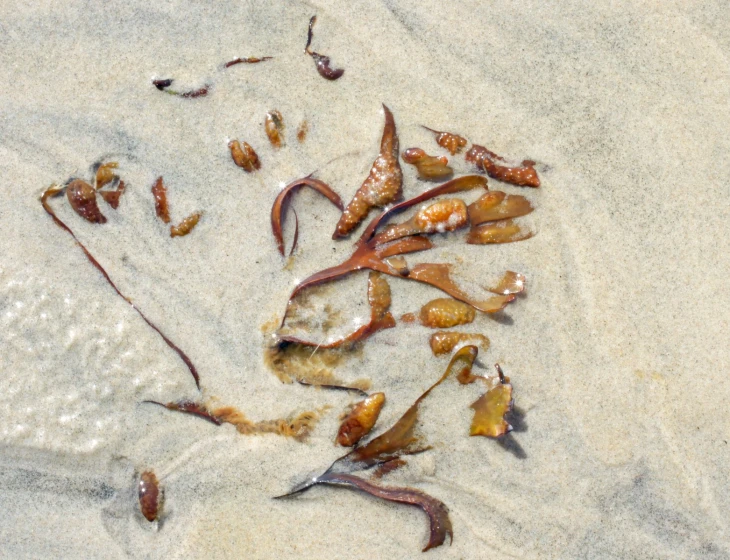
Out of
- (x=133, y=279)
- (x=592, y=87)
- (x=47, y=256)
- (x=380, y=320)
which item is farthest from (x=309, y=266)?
(x=592, y=87)

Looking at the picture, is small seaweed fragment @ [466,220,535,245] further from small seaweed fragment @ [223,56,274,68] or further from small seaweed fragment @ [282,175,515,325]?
small seaweed fragment @ [223,56,274,68]

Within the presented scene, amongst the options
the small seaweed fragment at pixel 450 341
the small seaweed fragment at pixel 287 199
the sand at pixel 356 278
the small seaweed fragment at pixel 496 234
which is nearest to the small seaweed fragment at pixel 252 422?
the sand at pixel 356 278

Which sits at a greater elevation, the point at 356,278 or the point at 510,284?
the point at 510,284


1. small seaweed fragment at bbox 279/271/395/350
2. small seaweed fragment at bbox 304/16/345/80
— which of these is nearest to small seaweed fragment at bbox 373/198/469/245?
small seaweed fragment at bbox 279/271/395/350

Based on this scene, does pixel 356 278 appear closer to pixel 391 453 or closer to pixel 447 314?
pixel 447 314

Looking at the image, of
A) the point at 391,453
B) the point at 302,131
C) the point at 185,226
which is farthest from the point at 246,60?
the point at 391,453

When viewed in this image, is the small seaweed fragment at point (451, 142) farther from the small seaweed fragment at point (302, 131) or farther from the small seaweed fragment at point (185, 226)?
the small seaweed fragment at point (185, 226)
